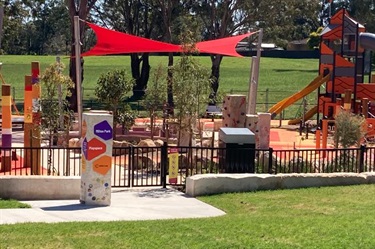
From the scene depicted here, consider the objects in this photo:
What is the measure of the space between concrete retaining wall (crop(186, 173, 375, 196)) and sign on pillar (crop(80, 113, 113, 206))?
6.65 feet

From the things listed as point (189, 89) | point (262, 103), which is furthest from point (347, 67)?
point (189, 89)

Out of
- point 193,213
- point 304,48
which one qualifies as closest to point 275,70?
point 304,48

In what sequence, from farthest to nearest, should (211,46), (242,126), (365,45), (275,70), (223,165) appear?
(275,70)
(365,45)
(211,46)
(242,126)
(223,165)

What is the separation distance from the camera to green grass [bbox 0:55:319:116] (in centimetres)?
5228

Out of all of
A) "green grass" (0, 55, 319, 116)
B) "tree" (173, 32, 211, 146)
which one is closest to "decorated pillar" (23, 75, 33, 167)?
"tree" (173, 32, 211, 146)

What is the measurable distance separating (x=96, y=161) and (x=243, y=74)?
6125 cm

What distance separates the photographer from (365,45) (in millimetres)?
32344

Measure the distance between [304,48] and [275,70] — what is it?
37048 mm

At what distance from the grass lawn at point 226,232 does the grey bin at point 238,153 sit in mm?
3017

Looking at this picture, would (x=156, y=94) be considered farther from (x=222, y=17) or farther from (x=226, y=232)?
(x=222, y=17)

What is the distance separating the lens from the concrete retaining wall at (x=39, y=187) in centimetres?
1356

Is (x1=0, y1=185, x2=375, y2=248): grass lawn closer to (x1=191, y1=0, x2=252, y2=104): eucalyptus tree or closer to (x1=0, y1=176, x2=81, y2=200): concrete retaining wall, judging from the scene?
(x1=0, y1=176, x2=81, y2=200): concrete retaining wall

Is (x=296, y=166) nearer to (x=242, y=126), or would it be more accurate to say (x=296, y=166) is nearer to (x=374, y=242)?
(x=242, y=126)

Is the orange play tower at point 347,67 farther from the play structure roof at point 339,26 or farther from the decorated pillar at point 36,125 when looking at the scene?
the decorated pillar at point 36,125
